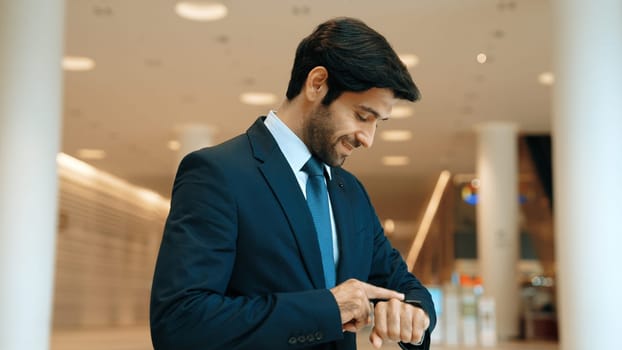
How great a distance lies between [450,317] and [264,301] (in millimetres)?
16113

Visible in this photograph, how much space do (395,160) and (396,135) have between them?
4.10m

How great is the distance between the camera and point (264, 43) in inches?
539

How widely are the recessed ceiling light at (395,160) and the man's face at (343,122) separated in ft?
75.5

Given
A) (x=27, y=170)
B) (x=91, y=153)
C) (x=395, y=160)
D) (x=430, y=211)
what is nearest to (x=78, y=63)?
(x=27, y=170)

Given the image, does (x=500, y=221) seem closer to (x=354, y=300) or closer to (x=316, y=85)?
(x=316, y=85)

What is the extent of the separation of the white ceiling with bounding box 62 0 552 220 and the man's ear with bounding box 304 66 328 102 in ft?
32.4

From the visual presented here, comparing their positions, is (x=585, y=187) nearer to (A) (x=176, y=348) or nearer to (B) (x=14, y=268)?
(B) (x=14, y=268)

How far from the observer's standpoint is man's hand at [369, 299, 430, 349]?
171 centimetres

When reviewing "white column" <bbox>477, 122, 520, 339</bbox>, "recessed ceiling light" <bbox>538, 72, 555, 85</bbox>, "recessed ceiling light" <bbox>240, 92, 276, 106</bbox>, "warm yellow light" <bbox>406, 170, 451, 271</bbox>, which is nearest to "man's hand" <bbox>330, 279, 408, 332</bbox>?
"recessed ceiling light" <bbox>538, 72, 555, 85</bbox>

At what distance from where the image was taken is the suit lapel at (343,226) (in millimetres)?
1898

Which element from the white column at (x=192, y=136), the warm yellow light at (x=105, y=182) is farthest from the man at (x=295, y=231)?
the warm yellow light at (x=105, y=182)

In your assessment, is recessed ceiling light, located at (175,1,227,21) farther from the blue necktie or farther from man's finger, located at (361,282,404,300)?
man's finger, located at (361,282,404,300)

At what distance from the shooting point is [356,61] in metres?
A: 1.86

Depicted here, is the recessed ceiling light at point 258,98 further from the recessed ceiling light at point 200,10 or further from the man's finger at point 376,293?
the man's finger at point 376,293
